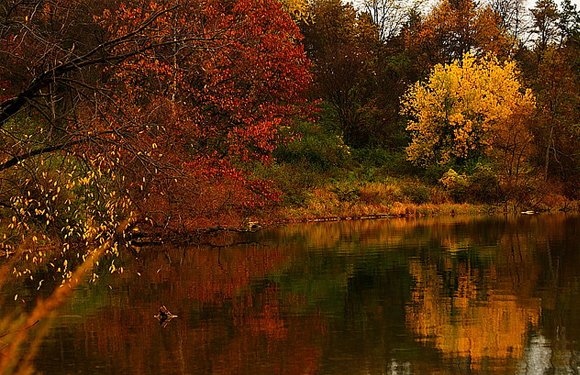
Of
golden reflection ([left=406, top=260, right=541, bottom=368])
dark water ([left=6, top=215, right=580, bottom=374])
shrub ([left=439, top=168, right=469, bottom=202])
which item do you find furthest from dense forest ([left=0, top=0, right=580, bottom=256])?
golden reflection ([left=406, top=260, right=541, bottom=368])

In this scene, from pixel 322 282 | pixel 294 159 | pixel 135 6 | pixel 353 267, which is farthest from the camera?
pixel 294 159

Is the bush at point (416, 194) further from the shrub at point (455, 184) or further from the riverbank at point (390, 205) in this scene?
the shrub at point (455, 184)

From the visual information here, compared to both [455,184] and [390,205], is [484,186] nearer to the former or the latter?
[455,184]

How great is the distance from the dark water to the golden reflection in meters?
0.04

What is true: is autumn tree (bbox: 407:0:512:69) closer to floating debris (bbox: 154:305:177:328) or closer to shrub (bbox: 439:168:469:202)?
shrub (bbox: 439:168:469:202)

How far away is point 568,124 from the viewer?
202 feet

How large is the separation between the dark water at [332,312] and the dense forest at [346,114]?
14.9 feet

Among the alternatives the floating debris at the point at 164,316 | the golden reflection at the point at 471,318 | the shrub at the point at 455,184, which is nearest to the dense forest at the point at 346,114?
the shrub at the point at 455,184

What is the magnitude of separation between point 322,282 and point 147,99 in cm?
2070

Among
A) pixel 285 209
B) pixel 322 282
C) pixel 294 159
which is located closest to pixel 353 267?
pixel 322 282

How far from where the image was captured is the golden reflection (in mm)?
16062

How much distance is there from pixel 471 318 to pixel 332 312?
354 cm

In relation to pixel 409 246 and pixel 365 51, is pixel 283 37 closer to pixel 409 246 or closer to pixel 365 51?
pixel 409 246

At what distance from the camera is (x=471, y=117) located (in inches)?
2418
